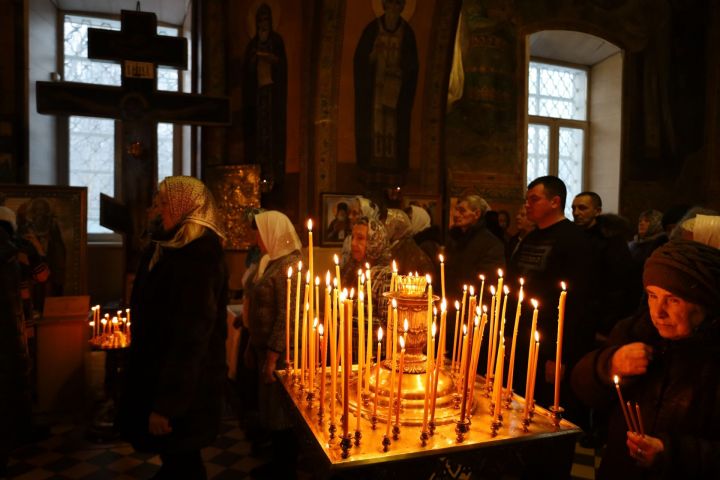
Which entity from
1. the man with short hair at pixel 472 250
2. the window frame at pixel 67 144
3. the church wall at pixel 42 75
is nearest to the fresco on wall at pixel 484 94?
the window frame at pixel 67 144

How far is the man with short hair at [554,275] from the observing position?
2730 mm

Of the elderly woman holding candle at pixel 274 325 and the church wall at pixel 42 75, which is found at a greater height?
the church wall at pixel 42 75

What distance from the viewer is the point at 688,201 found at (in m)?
8.81

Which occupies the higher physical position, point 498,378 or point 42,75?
point 42,75

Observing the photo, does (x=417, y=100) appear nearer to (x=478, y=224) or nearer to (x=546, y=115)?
(x=478, y=224)

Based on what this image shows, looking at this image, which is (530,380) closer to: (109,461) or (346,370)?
(346,370)

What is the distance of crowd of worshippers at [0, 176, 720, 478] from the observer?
4.09 ft

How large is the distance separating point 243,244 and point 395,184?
187cm

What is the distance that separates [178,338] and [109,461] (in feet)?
6.11

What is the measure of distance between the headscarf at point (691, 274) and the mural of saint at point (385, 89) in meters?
4.56

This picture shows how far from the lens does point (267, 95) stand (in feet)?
19.5

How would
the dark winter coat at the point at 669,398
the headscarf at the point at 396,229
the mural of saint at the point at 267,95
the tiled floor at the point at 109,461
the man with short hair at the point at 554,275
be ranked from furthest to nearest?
the mural of saint at the point at 267,95
the headscarf at the point at 396,229
the tiled floor at the point at 109,461
the man with short hair at the point at 554,275
the dark winter coat at the point at 669,398

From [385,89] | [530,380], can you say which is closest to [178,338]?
[530,380]

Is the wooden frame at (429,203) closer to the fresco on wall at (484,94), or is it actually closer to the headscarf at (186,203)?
the fresco on wall at (484,94)
